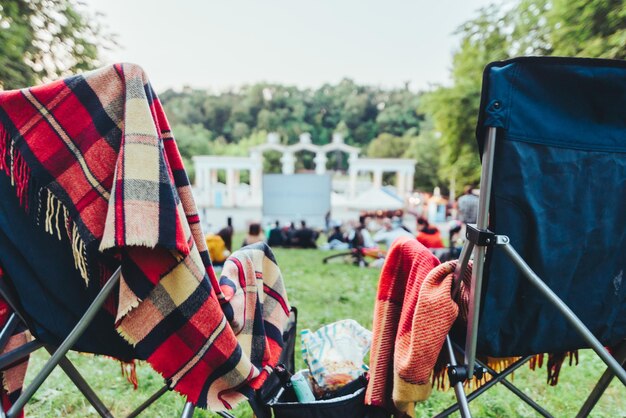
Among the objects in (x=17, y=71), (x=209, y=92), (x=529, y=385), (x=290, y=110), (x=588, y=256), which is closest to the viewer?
(x=588, y=256)

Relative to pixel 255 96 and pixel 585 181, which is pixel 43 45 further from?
pixel 255 96

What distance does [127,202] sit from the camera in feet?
2.72

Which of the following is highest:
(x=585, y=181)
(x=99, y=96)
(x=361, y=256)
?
(x=99, y=96)

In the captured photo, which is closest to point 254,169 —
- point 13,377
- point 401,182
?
point 401,182

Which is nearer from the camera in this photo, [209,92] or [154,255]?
[154,255]

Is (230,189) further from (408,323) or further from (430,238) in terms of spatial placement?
(408,323)

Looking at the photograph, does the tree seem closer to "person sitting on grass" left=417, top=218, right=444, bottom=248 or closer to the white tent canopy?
"person sitting on grass" left=417, top=218, right=444, bottom=248

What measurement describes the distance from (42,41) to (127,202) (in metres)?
4.55

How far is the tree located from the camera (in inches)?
139

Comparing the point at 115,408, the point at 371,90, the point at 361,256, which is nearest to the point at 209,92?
the point at 371,90

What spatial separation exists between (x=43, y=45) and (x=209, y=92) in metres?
59.4

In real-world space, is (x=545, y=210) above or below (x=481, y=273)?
above

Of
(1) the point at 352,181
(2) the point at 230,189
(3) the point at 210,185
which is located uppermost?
(1) the point at 352,181

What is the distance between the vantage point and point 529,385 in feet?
8.00
